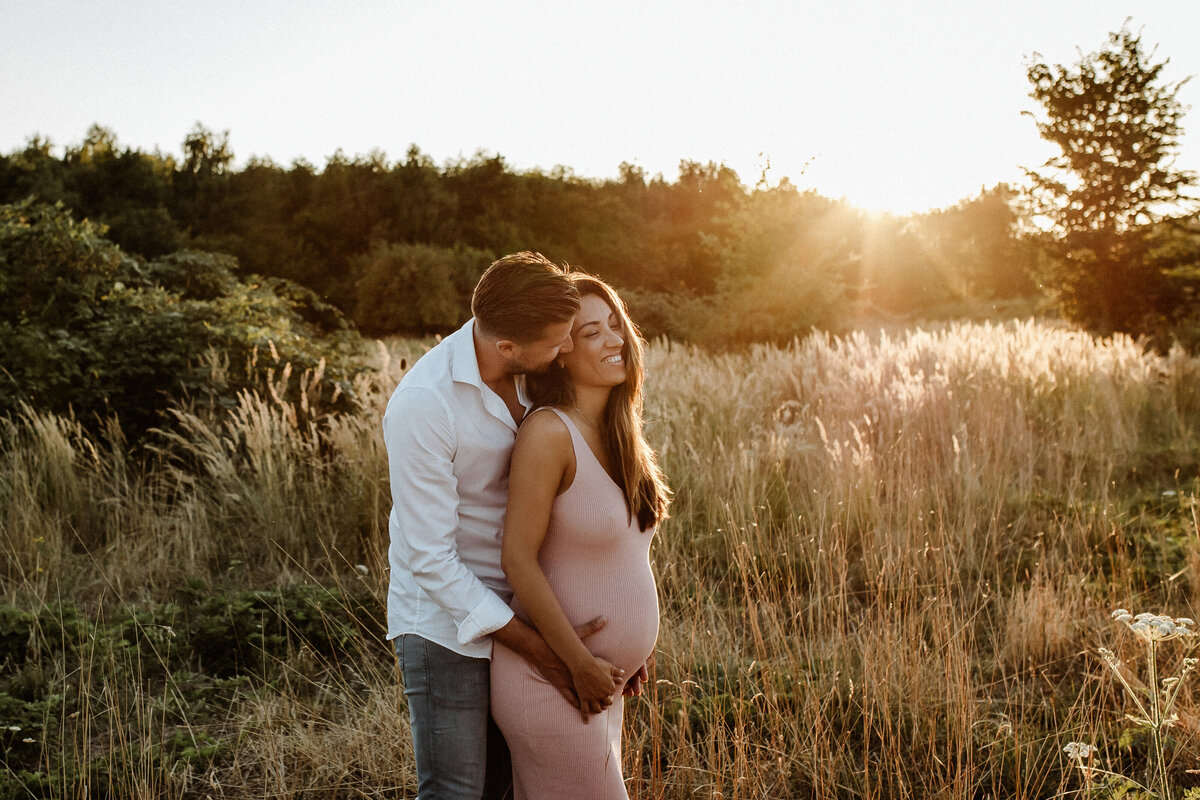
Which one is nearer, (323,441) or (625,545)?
(625,545)

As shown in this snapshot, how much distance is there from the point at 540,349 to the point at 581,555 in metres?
0.52

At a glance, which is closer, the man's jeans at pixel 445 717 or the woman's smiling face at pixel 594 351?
the man's jeans at pixel 445 717

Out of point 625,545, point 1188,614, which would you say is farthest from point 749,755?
point 1188,614

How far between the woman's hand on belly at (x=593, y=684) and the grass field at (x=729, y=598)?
0.67 meters

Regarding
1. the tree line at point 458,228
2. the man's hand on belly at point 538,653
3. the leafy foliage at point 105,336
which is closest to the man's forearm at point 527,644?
the man's hand on belly at point 538,653

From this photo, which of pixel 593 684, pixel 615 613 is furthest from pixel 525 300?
pixel 593 684

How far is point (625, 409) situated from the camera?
7.52 ft

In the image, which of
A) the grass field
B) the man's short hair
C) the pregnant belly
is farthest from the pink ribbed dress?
the grass field

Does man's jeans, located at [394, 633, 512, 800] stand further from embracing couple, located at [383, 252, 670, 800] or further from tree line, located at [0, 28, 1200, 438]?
tree line, located at [0, 28, 1200, 438]

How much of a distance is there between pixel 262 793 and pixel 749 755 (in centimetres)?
167

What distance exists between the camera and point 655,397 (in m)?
6.97

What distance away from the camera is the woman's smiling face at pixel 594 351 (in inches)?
87.2

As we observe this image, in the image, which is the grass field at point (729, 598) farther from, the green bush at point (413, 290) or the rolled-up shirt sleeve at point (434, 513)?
the green bush at point (413, 290)

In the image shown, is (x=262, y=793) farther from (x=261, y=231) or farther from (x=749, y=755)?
(x=261, y=231)
